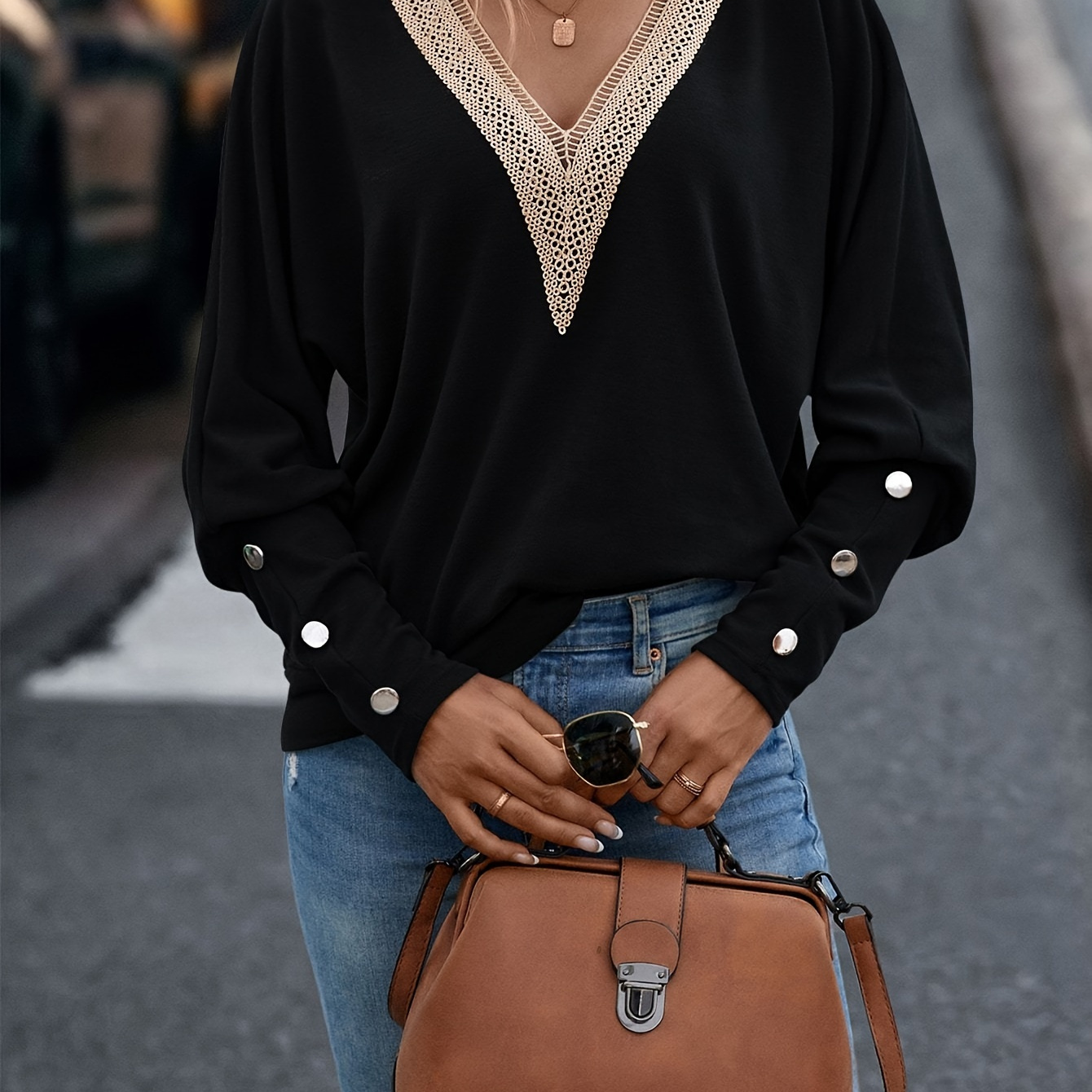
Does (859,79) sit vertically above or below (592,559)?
above

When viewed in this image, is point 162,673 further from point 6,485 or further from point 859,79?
point 859,79

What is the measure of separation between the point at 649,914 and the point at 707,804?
117 millimetres

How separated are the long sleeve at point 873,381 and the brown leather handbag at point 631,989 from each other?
0.66 feet

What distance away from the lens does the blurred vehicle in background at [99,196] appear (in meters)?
4.71

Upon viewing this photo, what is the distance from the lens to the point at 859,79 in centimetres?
126

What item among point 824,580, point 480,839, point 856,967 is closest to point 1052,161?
point 824,580

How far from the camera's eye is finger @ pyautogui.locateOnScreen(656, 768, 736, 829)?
1.17m

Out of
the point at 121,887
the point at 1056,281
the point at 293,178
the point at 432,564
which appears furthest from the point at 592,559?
the point at 1056,281

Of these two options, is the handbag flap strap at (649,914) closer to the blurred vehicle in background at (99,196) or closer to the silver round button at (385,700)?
the silver round button at (385,700)

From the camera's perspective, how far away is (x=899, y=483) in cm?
125

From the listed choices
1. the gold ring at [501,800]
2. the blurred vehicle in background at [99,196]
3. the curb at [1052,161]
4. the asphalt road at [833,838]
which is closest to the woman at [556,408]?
the gold ring at [501,800]

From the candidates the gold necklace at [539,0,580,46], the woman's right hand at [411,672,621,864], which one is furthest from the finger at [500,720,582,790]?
the gold necklace at [539,0,580,46]

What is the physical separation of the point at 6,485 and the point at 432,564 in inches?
160

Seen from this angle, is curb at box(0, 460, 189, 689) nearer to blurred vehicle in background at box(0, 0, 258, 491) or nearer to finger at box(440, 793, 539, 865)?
blurred vehicle in background at box(0, 0, 258, 491)
